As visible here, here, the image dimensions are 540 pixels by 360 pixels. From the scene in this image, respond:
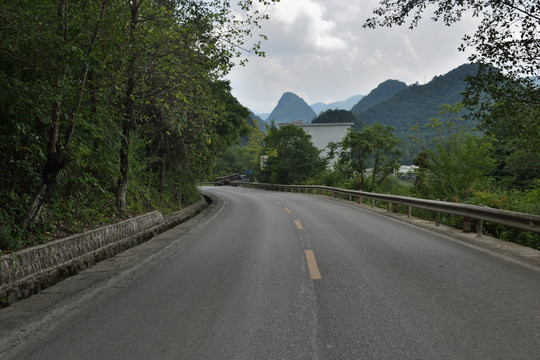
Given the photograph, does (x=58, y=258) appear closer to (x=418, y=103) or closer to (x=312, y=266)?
(x=312, y=266)

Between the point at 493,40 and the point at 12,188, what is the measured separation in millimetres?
9671

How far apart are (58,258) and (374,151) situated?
1101 inches

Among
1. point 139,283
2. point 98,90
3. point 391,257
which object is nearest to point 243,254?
point 139,283

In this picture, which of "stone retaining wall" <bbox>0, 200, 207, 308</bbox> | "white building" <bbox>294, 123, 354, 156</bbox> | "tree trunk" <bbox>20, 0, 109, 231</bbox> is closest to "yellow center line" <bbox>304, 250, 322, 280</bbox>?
"stone retaining wall" <bbox>0, 200, 207, 308</bbox>

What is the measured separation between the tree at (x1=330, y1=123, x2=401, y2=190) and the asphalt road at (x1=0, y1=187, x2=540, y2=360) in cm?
2354

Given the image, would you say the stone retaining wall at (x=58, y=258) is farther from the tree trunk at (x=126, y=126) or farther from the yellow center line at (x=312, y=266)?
the yellow center line at (x=312, y=266)

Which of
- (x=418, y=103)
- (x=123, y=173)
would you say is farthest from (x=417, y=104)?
(x=123, y=173)

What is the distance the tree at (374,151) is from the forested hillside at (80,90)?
810 inches

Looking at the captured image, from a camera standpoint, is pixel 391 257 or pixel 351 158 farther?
pixel 351 158

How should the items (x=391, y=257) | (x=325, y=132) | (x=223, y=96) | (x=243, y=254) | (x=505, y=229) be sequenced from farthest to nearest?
(x=325, y=132), (x=223, y=96), (x=505, y=229), (x=243, y=254), (x=391, y=257)

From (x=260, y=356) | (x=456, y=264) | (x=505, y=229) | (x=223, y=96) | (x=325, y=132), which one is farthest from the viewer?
(x=325, y=132)

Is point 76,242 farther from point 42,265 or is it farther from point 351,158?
point 351,158

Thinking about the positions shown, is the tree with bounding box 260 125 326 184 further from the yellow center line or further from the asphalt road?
the asphalt road

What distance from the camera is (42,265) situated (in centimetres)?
494
